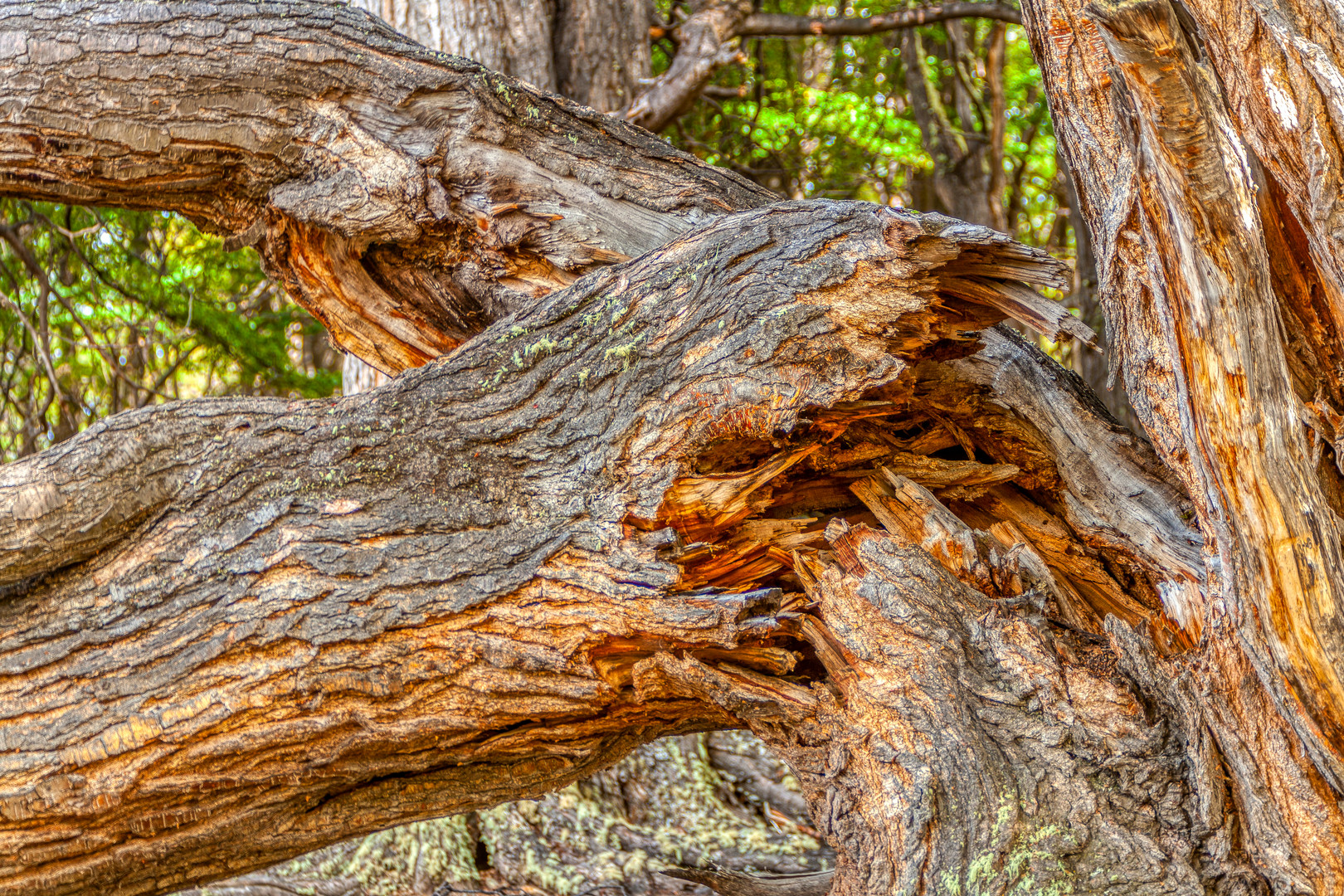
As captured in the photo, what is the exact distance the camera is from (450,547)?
2.56 m

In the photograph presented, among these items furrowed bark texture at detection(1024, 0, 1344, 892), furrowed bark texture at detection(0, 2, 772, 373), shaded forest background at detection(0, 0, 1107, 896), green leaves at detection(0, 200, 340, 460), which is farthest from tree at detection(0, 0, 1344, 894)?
green leaves at detection(0, 200, 340, 460)

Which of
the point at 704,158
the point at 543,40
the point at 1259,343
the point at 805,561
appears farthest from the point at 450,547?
the point at 704,158

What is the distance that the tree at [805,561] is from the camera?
2084 millimetres

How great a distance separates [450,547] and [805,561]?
2.75ft

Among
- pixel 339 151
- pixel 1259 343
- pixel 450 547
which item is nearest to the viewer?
pixel 1259 343

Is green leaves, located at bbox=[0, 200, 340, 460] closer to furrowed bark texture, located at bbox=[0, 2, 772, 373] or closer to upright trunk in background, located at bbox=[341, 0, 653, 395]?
upright trunk in background, located at bbox=[341, 0, 653, 395]

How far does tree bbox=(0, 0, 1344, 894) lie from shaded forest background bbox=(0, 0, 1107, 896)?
1.45 meters

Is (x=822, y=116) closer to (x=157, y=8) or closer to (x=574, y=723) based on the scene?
(x=157, y=8)

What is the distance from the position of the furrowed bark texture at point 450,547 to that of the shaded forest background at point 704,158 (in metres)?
1.41

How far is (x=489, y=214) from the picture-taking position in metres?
3.25

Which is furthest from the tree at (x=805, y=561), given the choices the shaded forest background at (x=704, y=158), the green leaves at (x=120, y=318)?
the green leaves at (x=120, y=318)

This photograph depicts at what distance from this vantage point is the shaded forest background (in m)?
4.35

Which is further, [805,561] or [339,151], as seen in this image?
[339,151]

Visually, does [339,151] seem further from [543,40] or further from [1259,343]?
[1259,343]
